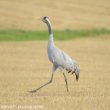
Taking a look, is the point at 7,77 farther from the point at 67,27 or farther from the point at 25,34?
the point at 67,27

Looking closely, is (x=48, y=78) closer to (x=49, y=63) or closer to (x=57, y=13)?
(x=49, y=63)

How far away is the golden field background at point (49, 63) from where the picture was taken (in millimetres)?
A: 12984

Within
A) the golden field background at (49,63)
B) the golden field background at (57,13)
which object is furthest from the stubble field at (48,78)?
the golden field background at (57,13)

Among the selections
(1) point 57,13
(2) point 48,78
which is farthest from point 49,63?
(1) point 57,13

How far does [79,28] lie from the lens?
4072cm

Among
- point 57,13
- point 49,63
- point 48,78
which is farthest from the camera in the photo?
point 57,13

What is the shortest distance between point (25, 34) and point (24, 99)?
75.9 feet

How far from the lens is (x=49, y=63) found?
23594 millimetres

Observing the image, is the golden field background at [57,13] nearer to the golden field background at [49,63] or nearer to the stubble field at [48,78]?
the golden field background at [49,63]

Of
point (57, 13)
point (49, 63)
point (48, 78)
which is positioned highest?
point (57, 13)

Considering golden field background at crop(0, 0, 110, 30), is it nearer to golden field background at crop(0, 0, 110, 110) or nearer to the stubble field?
golden field background at crop(0, 0, 110, 110)

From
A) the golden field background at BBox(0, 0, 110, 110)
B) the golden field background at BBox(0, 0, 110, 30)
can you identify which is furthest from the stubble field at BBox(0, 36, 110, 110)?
the golden field background at BBox(0, 0, 110, 30)

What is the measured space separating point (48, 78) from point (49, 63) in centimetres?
509

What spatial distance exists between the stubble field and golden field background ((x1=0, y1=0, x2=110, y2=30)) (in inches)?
326
